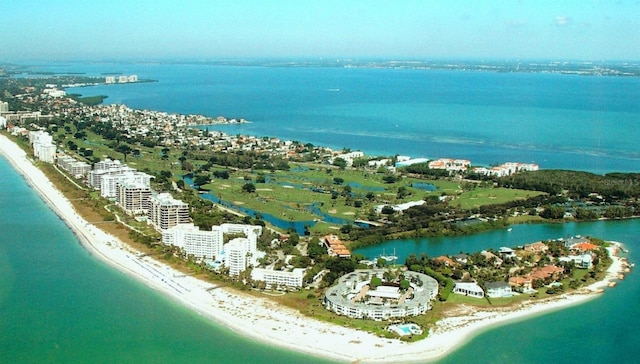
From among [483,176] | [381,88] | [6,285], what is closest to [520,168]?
[483,176]

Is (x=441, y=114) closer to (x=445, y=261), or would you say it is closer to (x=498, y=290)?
(x=445, y=261)

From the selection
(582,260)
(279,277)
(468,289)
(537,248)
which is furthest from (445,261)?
(279,277)

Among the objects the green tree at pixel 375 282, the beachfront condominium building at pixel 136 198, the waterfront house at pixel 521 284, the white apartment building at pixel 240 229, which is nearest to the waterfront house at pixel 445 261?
the waterfront house at pixel 521 284

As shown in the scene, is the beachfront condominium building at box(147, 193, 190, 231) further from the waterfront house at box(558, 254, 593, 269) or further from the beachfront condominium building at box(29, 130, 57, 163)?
the beachfront condominium building at box(29, 130, 57, 163)

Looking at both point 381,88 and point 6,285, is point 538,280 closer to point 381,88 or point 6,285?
point 6,285

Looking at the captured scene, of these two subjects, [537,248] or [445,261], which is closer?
[445,261]

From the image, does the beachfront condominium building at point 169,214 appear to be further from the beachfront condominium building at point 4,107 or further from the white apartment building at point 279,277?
the beachfront condominium building at point 4,107
